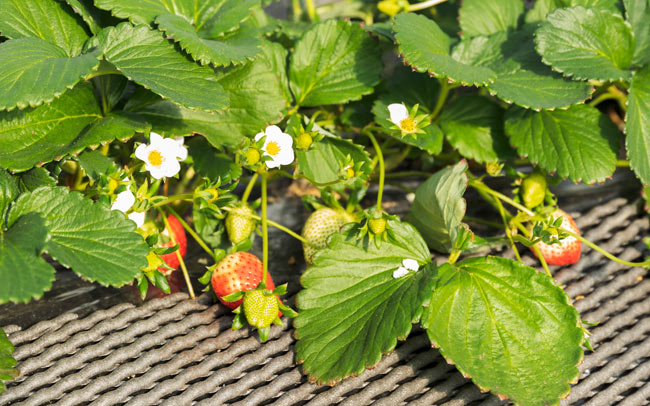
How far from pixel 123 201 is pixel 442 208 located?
462 mm

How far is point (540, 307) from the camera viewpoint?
0.92m

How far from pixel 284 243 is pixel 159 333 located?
33cm

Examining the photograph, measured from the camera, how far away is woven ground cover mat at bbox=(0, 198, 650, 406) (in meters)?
0.85

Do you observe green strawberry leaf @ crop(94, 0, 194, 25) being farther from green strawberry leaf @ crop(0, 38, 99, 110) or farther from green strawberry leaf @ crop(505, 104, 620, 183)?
green strawberry leaf @ crop(505, 104, 620, 183)

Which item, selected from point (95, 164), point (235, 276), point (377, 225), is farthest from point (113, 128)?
point (377, 225)

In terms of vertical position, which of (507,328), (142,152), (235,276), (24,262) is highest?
(142,152)

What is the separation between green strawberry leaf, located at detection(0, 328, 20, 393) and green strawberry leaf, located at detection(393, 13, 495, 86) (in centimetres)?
69

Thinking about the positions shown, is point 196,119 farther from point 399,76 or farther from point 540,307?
point 540,307

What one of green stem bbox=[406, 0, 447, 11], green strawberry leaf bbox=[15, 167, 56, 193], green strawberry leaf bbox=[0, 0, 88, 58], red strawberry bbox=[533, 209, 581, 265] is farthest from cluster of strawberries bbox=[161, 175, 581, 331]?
green stem bbox=[406, 0, 447, 11]

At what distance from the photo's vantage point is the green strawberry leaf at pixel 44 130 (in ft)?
2.90

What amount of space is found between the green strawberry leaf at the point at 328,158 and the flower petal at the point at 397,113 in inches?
2.8

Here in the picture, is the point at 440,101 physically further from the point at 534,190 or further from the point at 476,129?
the point at 534,190

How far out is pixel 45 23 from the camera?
3.15 ft

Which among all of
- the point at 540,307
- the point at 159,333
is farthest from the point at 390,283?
the point at 159,333
